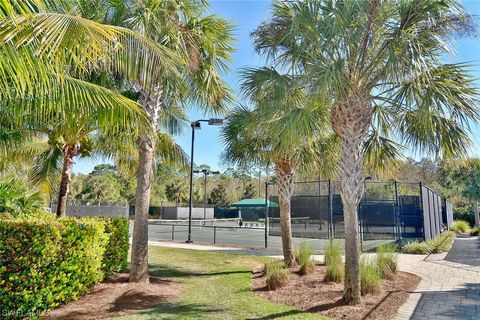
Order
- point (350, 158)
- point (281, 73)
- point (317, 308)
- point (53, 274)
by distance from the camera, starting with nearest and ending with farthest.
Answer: point (53, 274), point (317, 308), point (350, 158), point (281, 73)

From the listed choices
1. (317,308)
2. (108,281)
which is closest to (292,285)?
(317,308)

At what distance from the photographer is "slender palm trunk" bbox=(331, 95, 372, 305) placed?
5934 mm

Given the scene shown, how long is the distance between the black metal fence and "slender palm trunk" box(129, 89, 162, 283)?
4.73 metres

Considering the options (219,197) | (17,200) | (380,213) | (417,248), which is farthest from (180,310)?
(219,197)

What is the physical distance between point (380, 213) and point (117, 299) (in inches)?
681

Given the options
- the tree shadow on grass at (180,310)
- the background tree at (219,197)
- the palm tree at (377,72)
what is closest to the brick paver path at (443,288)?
the palm tree at (377,72)

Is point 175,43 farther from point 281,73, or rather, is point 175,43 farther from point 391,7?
point 391,7

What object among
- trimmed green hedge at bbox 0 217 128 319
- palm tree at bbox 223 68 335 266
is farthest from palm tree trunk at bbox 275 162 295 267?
trimmed green hedge at bbox 0 217 128 319

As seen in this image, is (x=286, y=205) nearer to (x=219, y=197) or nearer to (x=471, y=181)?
(x=471, y=181)

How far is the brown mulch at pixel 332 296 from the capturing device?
541cm

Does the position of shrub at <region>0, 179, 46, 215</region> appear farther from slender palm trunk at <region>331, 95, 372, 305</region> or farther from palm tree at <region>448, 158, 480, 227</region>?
palm tree at <region>448, 158, 480, 227</region>

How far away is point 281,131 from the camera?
5945 millimetres

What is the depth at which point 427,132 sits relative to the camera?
627 centimetres

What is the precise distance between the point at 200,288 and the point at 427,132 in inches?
213
